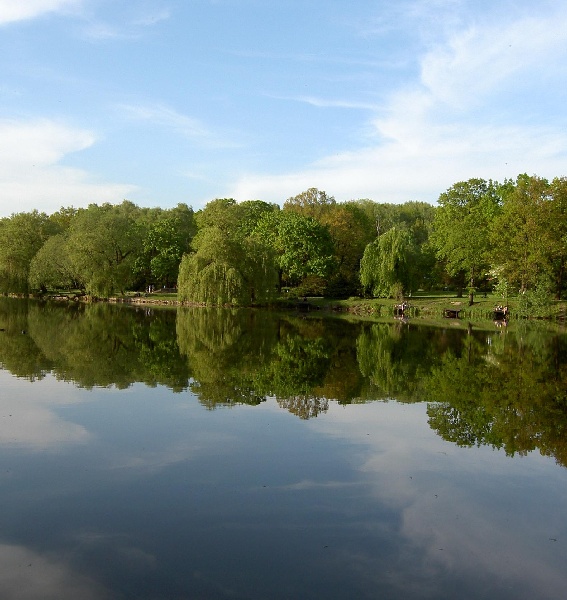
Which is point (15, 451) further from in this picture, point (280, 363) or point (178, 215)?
point (178, 215)

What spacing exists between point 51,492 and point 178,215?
84.3m

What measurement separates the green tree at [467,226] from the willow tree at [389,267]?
190 inches

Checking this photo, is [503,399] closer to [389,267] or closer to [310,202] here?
[389,267]

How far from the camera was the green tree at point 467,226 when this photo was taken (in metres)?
55.8

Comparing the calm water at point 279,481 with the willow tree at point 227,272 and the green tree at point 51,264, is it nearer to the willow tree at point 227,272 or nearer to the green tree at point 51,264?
the willow tree at point 227,272

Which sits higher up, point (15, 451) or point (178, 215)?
point (178, 215)

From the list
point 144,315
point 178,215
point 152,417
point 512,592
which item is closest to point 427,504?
point 512,592

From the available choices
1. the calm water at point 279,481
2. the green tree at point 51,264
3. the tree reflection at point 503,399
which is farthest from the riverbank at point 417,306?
the calm water at point 279,481

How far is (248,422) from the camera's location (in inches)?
557

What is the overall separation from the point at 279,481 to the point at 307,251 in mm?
51359

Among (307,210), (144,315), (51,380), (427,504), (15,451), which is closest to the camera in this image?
(427,504)

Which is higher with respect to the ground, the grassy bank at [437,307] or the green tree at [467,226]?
the green tree at [467,226]

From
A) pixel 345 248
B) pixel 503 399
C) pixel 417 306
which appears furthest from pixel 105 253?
pixel 503 399

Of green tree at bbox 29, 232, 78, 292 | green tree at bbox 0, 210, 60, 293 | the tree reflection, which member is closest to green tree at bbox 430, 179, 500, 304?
the tree reflection
